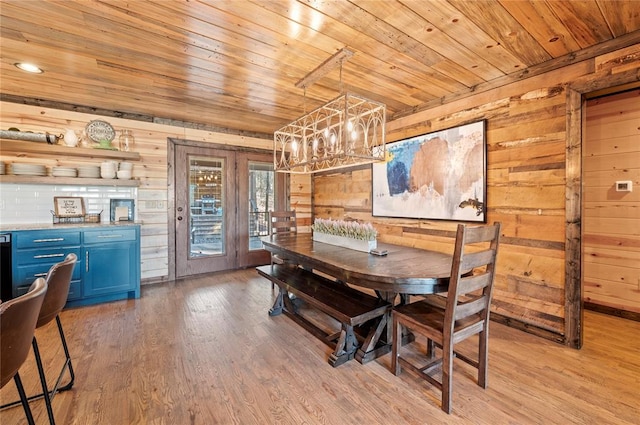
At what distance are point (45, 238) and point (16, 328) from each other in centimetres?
271

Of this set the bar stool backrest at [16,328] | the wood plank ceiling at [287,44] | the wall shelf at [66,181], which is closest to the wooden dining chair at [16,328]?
the bar stool backrest at [16,328]

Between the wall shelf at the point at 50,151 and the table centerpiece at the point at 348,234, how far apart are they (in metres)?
2.75

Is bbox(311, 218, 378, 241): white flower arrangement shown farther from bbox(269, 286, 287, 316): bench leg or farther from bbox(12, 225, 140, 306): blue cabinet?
bbox(12, 225, 140, 306): blue cabinet

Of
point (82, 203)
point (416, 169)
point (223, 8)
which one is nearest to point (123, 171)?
point (82, 203)

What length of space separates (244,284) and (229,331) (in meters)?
1.46

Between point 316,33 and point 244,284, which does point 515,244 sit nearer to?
point 316,33

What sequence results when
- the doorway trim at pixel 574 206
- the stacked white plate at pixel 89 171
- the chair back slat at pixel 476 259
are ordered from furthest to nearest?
the stacked white plate at pixel 89 171
the doorway trim at pixel 574 206
the chair back slat at pixel 476 259

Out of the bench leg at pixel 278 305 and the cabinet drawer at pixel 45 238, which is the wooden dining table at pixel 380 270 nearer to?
the bench leg at pixel 278 305

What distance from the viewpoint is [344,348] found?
2.20m

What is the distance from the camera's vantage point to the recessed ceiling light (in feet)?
8.42

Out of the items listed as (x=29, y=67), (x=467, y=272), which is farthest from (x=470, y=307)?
(x=29, y=67)

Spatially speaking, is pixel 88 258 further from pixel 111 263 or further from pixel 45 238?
pixel 45 238

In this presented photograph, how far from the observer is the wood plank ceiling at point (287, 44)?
6.02 ft

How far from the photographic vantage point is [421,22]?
6.42 ft
